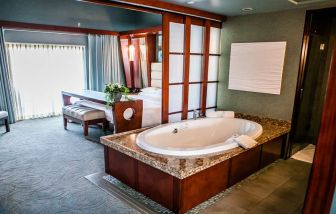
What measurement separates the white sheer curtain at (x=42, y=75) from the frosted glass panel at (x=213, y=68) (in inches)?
143

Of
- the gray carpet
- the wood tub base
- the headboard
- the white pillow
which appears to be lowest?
the gray carpet

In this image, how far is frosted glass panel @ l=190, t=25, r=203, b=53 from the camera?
3506 millimetres

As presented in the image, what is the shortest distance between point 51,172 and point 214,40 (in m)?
3.08

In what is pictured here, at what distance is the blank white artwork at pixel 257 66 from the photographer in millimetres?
3318

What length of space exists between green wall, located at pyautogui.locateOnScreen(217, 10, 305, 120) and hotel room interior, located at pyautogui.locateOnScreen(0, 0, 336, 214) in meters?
0.02

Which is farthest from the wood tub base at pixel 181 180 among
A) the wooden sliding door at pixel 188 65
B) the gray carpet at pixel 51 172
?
the wooden sliding door at pixel 188 65

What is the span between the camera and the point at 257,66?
3527 millimetres

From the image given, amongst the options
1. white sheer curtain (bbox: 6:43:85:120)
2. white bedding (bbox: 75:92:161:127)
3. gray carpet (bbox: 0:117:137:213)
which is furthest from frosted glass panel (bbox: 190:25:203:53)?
white sheer curtain (bbox: 6:43:85:120)

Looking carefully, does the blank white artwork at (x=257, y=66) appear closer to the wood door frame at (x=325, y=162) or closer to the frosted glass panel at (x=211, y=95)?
the frosted glass panel at (x=211, y=95)

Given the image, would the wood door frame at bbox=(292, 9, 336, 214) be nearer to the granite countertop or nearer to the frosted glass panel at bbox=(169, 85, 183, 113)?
the granite countertop

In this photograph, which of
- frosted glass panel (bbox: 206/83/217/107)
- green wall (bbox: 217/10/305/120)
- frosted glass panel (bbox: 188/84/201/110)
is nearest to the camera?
green wall (bbox: 217/10/305/120)

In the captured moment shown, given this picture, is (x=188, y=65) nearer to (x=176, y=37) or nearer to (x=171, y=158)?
(x=176, y=37)

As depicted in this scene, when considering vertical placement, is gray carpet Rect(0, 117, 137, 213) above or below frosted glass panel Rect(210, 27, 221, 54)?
below

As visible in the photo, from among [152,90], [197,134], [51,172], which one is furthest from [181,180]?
[152,90]
